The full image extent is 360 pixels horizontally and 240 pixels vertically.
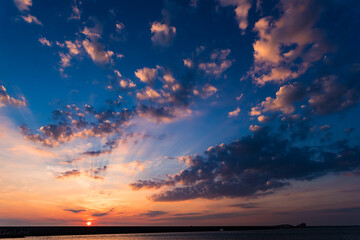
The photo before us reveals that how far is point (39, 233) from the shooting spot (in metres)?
185
